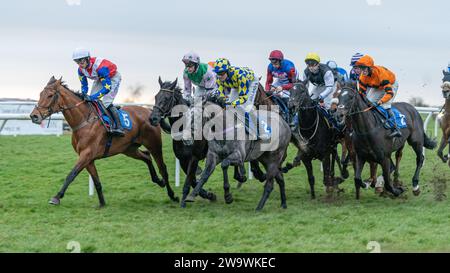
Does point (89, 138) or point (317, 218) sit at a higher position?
point (89, 138)

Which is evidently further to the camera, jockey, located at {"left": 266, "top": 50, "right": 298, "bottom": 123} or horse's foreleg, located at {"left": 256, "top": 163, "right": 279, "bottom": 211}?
jockey, located at {"left": 266, "top": 50, "right": 298, "bottom": 123}

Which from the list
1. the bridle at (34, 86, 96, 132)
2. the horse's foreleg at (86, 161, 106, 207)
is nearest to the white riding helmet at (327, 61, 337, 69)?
the bridle at (34, 86, 96, 132)

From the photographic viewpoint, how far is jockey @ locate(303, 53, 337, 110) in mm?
10188

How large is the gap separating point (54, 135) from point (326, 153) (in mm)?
9029

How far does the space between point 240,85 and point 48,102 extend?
2.40 m

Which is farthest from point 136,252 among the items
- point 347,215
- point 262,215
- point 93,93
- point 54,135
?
point 54,135

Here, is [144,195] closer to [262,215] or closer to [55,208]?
[55,208]

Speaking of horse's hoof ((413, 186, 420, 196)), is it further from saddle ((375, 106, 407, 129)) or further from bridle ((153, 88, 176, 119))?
bridle ((153, 88, 176, 119))

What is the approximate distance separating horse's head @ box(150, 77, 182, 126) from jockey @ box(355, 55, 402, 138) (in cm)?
234

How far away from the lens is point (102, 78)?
9766 millimetres

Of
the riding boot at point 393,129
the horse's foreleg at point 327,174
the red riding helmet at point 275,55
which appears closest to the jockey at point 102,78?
the red riding helmet at point 275,55

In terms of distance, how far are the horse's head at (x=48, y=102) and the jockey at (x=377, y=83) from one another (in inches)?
149

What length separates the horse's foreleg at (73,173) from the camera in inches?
359

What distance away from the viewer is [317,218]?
8.34 m
